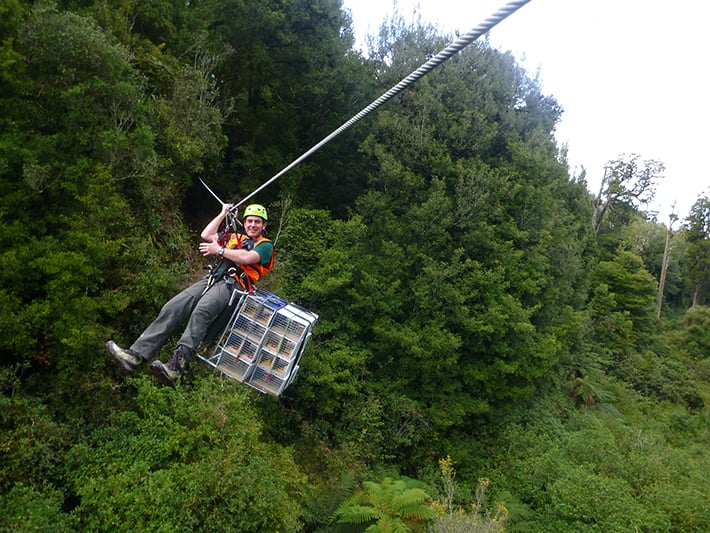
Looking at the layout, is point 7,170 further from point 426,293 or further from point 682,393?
point 682,393

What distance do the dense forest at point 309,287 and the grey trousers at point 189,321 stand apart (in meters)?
Answer: 2.87

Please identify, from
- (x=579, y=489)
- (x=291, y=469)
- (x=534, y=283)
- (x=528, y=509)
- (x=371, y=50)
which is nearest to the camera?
(x=291, y=469)

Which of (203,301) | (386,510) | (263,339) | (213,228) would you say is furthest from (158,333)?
Result: (386,510)

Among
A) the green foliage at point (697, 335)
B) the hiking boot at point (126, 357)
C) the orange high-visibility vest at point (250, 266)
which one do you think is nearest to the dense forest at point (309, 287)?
the hiking boot at point (126, 357)

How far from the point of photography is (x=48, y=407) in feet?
22.1

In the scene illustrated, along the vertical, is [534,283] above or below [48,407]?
above

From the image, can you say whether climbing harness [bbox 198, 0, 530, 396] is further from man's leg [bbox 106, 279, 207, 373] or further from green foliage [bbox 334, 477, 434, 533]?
green foliage [bbox 334, 477, 434, 533]

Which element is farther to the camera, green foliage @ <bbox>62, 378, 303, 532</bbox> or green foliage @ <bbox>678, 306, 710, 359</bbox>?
green foliage @ <bbox>678, 306, 710, 359</bbox>

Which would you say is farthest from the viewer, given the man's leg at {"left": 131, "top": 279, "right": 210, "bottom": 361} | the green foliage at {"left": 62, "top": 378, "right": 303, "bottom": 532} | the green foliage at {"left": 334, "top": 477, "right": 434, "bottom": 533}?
the green foliage at {"left": 334, "top": 477, "right": 434, "bottom": 533}

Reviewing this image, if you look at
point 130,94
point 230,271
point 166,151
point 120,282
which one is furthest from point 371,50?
point 230,271

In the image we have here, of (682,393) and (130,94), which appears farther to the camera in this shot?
(682,393)

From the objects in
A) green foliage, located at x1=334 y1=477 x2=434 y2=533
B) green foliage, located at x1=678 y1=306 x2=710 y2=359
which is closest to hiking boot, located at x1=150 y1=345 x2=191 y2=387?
green foliage, located at x1=334 y1=477 x2=434 y2=533

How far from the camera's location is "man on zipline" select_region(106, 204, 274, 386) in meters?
4.42

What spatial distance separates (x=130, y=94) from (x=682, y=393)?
28.2 metres
